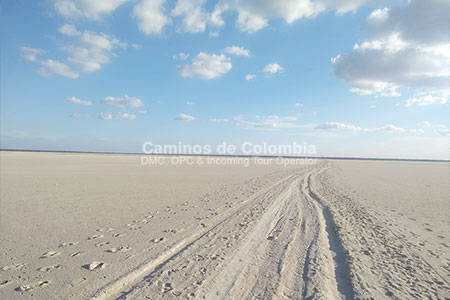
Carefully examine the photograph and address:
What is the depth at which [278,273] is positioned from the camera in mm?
4812

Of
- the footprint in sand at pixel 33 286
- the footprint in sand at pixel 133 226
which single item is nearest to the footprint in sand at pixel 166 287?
the footprint in sand at pixel 33 286

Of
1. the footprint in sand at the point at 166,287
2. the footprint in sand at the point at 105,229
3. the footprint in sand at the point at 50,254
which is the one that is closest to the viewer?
the footprint in sand at the point at 166,287

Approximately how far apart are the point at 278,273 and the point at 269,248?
1279mm

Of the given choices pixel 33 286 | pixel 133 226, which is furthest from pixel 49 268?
pixel 133 226

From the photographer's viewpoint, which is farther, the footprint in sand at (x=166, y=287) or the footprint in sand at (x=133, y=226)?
the footprint in sand at (x=133, y=226)

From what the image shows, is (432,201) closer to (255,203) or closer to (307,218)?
(307,218)

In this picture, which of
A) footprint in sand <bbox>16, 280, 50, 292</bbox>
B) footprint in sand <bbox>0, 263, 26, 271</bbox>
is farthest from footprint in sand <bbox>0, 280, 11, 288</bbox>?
footprint in sand <bbox>0, 263, 26, 271</bbox>

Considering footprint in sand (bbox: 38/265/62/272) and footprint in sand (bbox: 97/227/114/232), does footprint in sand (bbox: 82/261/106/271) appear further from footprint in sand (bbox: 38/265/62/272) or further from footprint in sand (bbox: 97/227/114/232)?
footprint in sand (bbox: 97/227/114/232)

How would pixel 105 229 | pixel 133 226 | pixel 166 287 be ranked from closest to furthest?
pixel 166 287 → pixel 105 229 → pixel 133 226

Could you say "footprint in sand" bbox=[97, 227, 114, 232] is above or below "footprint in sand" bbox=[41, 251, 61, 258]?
below

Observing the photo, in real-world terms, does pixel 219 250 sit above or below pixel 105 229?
above

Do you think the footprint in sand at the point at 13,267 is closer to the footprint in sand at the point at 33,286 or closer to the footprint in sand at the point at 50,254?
the footprint in sand at the point at 50,254

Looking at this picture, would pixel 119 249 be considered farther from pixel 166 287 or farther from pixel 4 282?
pixel 166 287

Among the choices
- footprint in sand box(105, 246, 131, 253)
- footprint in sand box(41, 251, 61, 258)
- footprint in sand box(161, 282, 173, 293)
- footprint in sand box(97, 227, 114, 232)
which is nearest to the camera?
footprint in sand box(161, 282, 173, 293)
